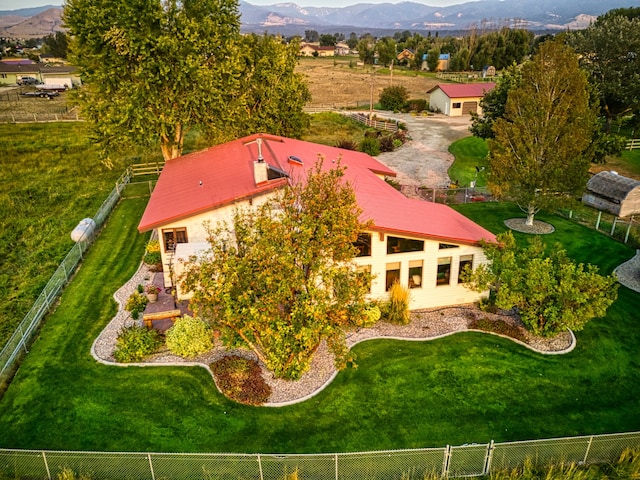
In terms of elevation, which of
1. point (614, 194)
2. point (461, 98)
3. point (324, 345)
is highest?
point (461, 98)

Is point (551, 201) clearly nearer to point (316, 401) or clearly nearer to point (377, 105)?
point (316, 401)

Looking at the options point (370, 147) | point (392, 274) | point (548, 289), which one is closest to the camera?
point (548, 289)

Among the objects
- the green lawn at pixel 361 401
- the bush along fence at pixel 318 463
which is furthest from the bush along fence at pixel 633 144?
the bush along fence at pixel 318 463

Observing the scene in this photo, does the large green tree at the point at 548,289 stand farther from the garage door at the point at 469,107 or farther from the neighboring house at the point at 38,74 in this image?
→ the neighboring house at the point at 38,74

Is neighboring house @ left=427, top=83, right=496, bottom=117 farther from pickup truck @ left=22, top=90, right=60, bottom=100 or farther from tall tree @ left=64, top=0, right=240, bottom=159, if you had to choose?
pickup truck @ left=22, top=90, right=60, bottom=100

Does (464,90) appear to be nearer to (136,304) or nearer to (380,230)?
(380,230)

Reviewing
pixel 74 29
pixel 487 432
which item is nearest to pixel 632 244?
Answer: pixel 487 432

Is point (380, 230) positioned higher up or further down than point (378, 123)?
higher up

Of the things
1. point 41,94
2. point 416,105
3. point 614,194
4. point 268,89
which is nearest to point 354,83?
point 416,105

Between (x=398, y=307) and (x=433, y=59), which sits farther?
(x=433, y=59)
